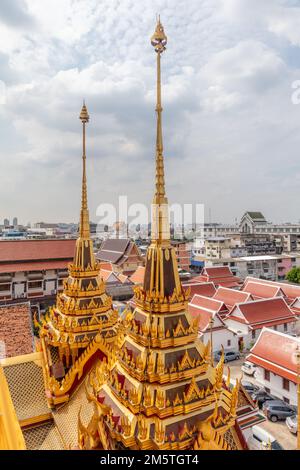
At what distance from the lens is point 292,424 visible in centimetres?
1659

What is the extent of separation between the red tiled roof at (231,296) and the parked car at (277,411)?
15.7 meters

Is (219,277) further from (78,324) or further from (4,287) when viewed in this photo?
(78,324)

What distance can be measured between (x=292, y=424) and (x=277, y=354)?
5049 millimetres

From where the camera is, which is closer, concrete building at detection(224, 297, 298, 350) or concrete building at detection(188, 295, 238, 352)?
concrete building at detection(188, 295, 238, 352)

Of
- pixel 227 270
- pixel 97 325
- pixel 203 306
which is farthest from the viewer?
pixel 227 270

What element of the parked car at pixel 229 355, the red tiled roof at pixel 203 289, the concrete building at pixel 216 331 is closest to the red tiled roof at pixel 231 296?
the red tiled roof at pixel 203 289

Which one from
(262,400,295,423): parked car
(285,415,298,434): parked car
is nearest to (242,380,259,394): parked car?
(262,400,295,423): parked car

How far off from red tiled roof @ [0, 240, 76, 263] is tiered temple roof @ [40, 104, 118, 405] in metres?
20.9

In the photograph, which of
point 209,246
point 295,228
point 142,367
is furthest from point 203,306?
point 295,228

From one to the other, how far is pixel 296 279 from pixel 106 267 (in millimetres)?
32629

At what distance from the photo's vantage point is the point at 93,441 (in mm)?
7035

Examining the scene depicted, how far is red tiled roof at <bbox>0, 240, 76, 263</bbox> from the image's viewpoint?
3328 centimetres

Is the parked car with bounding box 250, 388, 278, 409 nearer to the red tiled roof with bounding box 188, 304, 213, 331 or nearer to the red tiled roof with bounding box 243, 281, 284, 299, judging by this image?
the red tiled roof with bounding box 188, 304, 213, 331
